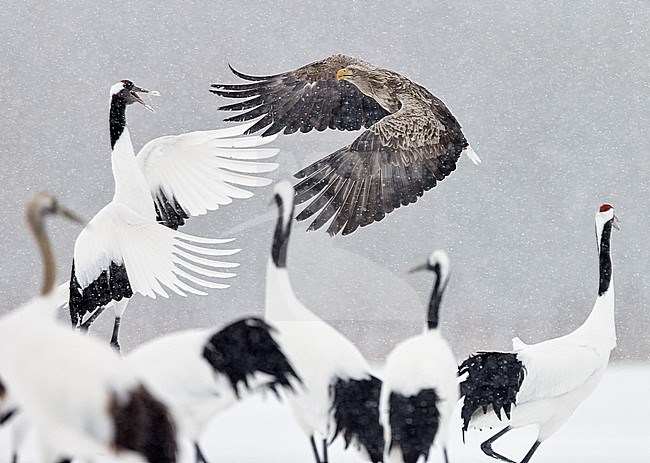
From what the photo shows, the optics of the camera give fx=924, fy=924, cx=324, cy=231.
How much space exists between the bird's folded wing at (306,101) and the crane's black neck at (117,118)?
36 cm

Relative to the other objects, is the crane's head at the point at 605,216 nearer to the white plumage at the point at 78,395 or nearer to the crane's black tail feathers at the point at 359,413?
the crane's black tail feathers at the point at 359,413

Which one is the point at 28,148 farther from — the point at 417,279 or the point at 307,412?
the point at 307,412

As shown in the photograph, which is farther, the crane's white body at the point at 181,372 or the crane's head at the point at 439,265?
the crane's head at the point at 439,265

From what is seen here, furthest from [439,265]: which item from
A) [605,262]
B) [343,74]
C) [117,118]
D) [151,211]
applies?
[343,74]

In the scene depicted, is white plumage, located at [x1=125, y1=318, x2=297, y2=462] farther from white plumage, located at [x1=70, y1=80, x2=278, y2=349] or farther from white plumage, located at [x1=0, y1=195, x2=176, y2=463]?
white plumage, located at [x1=70, y1=80, x2=278, y2=349]

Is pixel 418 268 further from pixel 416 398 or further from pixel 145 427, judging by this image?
pixel 145 427

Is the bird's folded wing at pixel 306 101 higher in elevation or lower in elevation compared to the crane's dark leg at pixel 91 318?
higher

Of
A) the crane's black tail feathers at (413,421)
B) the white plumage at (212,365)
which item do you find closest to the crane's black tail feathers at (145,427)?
the white plumage at (212,365)

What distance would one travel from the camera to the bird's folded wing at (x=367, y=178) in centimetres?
204

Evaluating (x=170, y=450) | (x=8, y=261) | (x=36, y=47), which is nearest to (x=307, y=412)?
(x=170, y=450)

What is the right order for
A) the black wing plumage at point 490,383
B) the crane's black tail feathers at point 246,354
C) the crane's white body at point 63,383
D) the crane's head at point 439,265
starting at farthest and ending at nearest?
1. the black wing plumage at point 490,383
2. the crane's head at point 439,265
3. the crane's black tail feathers at point 246,354
4. the crane's white body at point 63,383

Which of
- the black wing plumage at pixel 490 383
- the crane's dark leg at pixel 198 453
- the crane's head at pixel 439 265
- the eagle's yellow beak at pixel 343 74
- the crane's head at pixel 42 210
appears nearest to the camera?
the crane's head at pixel 42 210

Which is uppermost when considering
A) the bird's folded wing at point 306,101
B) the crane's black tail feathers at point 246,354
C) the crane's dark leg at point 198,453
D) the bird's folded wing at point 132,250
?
the bird's folded wing at point 306,101

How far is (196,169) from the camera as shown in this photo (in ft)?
6.44
